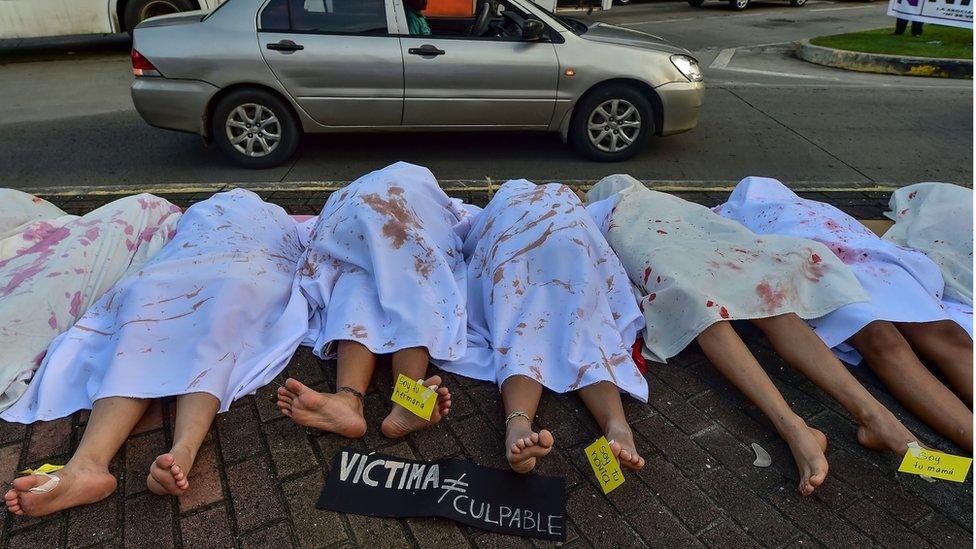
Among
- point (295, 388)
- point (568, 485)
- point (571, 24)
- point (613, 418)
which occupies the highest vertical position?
point (571, 24)

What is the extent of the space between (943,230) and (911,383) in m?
1.32

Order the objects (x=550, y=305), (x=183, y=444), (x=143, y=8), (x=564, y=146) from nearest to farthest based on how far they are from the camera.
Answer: (x=183, y=444)
(x=550, y=305)
(x=564, y=146)
(x=143, y=8)

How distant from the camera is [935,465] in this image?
2.11 metres

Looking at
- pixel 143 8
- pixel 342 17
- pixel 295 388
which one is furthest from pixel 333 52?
pixel 143 8

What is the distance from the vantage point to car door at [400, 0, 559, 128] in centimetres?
527

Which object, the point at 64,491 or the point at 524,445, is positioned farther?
the point at 524,445

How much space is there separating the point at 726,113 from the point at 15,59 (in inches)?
438

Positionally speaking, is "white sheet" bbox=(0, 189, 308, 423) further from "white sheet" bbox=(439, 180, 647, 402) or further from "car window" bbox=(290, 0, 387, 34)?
"car window" bbox=(290, 0, 387, 34)

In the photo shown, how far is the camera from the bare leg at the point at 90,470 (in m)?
1.84

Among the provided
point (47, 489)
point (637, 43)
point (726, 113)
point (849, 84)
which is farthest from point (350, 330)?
point (849, 84)

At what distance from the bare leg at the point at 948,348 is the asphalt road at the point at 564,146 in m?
2.78

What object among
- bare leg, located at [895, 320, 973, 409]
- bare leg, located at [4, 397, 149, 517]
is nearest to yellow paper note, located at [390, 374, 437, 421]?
bare leg, located at [4, 397, 149, 517]

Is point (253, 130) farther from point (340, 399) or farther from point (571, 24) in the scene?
point (340, 399)

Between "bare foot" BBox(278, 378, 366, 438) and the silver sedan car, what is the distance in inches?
144
